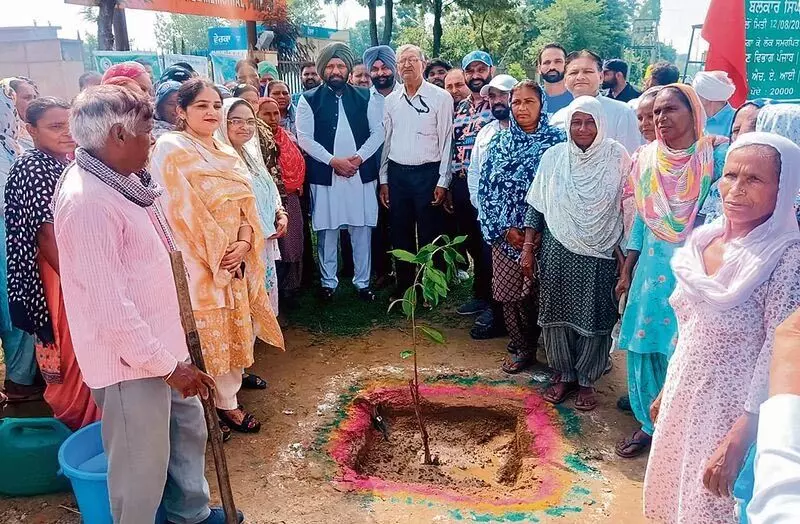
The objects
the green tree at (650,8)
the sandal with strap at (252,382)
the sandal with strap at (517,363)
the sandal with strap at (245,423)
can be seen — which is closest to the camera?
the sandal with strap at (245,423)

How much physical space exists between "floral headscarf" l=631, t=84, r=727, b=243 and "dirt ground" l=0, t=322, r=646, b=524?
1275 mm

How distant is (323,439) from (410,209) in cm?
254

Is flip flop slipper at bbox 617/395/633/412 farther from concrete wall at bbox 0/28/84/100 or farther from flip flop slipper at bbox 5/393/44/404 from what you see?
concrete wall at bbox 0/28/84/100

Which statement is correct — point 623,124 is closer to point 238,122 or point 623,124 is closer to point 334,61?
point 334,61

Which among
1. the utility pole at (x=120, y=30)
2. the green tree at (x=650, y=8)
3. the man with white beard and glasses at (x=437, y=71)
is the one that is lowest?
the man with white beard and glasses at (x=437, y=71)

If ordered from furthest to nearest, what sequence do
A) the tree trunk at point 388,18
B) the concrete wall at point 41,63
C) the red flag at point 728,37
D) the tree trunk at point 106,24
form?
1. the tree trunk at point 388,18
2. the concrete wall at point 41,63
3. the tree trunk at point 106,24
4. the red flag at point 728,37

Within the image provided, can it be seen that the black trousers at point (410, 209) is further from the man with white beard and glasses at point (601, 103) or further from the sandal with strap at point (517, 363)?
the sandal with strap at point (517, 363)

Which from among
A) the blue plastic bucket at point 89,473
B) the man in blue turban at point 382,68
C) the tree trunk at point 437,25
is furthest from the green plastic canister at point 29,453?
the tree trunk at point 437,25

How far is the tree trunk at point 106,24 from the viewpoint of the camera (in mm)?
9723

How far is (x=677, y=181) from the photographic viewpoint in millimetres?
2982

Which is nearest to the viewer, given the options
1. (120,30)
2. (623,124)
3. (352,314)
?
(623,124)

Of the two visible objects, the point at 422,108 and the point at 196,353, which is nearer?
the point at 196,353

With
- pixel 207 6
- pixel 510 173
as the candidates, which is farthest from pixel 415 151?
pixel 207 6

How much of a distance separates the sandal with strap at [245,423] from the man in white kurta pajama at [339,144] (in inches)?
87.5
